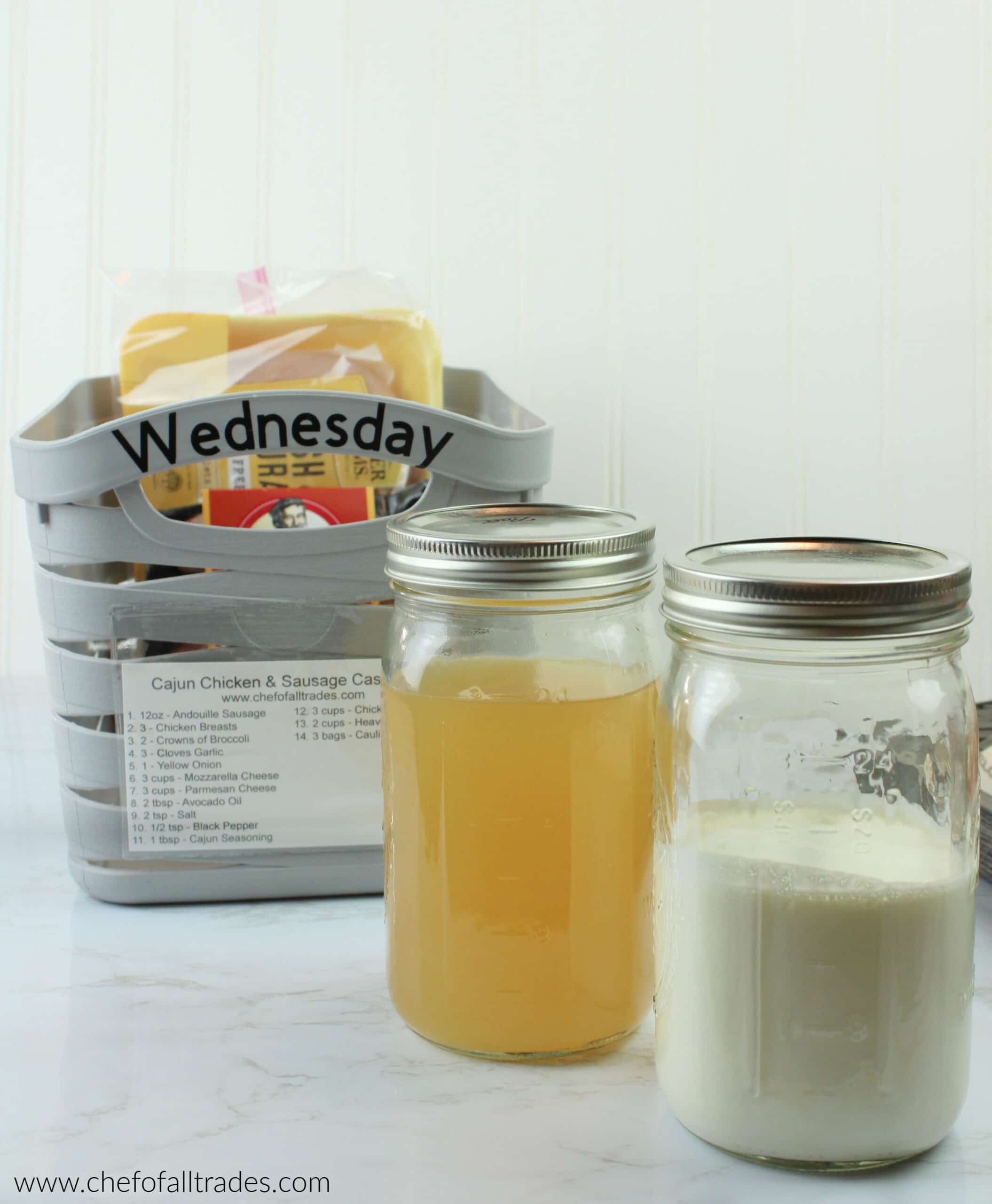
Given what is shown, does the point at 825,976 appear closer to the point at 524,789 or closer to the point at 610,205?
the point at 524,789

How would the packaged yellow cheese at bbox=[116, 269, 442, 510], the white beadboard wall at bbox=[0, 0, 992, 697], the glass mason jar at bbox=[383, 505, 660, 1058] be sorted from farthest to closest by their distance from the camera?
the white beadboard wall at bbox=[0, 0, 992, 697]
the packaged yellow cheese at bbox=[116, 269, 442, 510]
the glass mason jar at bbox=[383, 505, 660, 1058]

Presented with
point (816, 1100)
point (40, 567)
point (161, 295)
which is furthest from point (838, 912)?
point (161, 295)

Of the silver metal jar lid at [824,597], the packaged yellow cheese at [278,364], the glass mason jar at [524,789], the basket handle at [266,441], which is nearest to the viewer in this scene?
the silver metal jar lid at [824,597]

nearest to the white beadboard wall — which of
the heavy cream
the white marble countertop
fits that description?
the white marble countertop

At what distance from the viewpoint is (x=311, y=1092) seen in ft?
1.60

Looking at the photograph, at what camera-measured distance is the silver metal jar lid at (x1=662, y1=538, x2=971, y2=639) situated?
0.38 meters

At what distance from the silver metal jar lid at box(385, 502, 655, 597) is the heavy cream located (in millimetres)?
105

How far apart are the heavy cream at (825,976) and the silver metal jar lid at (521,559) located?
0.11m

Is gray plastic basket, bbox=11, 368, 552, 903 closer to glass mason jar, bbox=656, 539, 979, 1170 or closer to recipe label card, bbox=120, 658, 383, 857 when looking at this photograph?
recipe label card, bbox=120, 658, 383, 857

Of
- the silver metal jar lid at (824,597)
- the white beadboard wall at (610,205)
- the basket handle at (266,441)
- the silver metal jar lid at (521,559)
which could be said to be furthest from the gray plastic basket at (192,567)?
the white beadboard wall at (610,205)

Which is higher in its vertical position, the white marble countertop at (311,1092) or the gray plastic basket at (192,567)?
the gray plastic basket at (192,567)

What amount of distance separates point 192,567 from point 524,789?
0.78ft

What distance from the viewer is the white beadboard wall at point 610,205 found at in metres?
0.95

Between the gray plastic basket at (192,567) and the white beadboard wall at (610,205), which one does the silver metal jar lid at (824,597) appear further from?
the white beadboard wall at (610,205)
